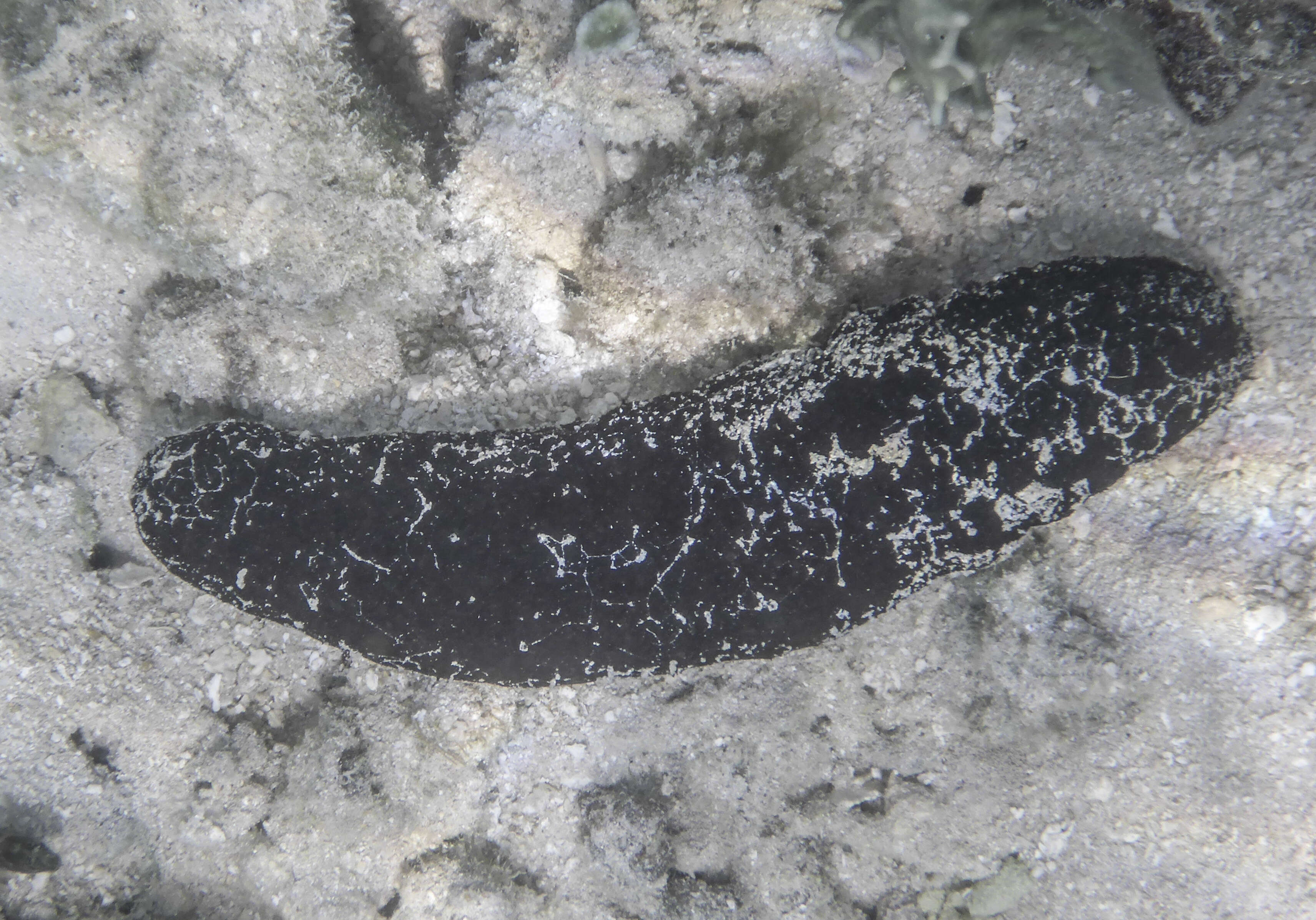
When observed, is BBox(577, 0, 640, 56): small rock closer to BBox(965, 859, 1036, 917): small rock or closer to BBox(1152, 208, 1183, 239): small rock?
BBox(1152, 208, 1183, 239): small rock

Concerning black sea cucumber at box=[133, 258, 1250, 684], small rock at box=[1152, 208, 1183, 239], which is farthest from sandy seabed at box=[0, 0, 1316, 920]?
black sea cucumber at box=[133, 258, 1250, 684]

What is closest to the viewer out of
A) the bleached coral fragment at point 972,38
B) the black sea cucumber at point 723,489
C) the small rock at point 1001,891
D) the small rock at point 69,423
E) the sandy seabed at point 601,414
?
the bleached coral fragment at point 972,38

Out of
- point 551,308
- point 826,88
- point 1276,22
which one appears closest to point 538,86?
point 551,308

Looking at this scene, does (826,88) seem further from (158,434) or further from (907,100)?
(158,434)

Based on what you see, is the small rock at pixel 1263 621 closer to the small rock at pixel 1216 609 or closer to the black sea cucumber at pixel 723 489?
the small rock at pixel 1216 609

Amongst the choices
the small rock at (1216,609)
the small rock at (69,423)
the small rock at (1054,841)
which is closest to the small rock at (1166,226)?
the small rock at (1216,609)

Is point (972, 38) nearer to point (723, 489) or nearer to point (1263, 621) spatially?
point (723, 489)

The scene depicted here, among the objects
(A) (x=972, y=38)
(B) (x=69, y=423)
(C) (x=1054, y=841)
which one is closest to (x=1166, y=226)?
(A) (x=972, y=38)
